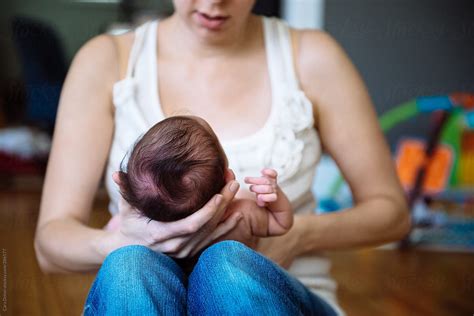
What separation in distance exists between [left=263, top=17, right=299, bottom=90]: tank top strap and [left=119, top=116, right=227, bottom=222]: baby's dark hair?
35 centimetres

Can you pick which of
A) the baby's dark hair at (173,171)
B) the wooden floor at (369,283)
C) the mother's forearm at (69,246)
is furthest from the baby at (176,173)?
the wooden floor at (369,283)

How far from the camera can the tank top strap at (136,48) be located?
1.24m

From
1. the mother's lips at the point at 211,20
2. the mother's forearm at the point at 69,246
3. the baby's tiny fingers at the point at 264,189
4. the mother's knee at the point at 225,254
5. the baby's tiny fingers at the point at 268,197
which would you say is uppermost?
the mother's lips at the point at 211,20

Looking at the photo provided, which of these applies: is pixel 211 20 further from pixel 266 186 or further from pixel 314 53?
pixel 266 186

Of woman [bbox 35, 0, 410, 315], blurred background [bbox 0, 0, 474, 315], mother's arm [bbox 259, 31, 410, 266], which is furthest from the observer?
blurred background [bbox 0, 0, 474, 315]

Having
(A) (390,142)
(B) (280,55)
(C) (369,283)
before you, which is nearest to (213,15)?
(B) (280,55)

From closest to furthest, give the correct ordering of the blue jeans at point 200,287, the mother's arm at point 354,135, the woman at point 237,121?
1. the blue jeans at point 200,287
2. the woman at point 237,121
3. the mother's arm at point 354,135

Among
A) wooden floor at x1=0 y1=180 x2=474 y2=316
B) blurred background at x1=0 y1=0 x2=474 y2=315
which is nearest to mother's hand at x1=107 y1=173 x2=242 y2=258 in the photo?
wooden floor at x1=0 y1=180 x2=474 y2=316

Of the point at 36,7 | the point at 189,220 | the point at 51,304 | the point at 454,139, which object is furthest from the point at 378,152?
the point at 36,7

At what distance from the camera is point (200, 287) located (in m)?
0.88

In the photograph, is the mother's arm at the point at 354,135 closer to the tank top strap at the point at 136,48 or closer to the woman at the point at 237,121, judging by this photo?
the woman at the point at 237,121

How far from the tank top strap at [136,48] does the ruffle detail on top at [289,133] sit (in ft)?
0.92

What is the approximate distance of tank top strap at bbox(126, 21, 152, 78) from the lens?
1.24 metres

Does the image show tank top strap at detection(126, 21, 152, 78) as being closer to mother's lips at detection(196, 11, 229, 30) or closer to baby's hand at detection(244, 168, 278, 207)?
mother's lips at detection(196, 11, 229, 30)
